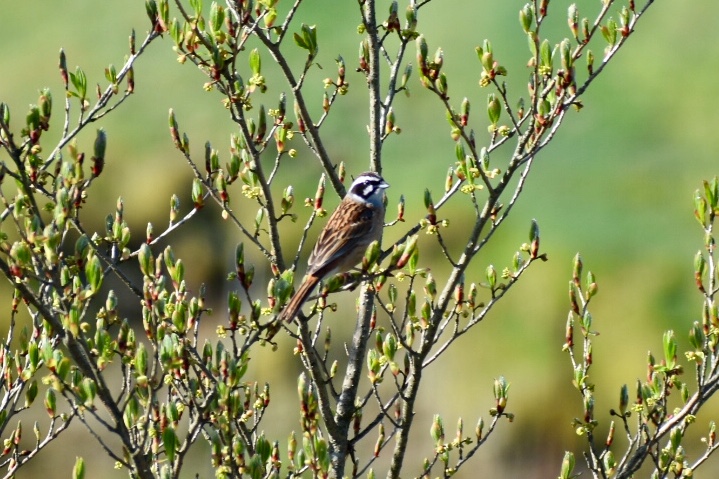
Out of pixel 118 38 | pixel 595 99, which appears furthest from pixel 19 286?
pixel 118 38

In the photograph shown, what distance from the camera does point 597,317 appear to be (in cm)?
1397

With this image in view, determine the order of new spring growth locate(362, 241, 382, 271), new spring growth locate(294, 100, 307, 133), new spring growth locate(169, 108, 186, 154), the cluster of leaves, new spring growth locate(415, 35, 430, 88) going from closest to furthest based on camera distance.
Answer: new spring growth locate(362, 241, 382, 271) → new spring growth locate(415, 35, 430, 88) → the cluster of leaves → new spring growth locate(169, 108, 186, 154) → new spring growth locate(294, 100, 307, 133)

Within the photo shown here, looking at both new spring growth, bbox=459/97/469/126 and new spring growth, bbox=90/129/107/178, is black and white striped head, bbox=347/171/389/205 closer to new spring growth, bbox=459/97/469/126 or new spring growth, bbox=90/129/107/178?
new spring growth, bbox=459/97/469/126

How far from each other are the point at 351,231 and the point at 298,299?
179 cm

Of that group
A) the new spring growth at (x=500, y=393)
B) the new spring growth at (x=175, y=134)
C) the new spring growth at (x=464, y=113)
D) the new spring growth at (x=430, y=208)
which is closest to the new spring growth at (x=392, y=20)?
the new spring growth at (x=464, y=113)

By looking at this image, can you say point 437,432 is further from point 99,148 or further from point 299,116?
point 99,148

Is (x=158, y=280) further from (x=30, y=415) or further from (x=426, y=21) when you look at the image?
(x=426, y=21)

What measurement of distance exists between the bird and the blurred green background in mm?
5540

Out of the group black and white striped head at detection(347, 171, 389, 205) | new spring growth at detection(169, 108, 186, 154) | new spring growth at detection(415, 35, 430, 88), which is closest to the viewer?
new spring growth at detection(415, 35, 430, 88)

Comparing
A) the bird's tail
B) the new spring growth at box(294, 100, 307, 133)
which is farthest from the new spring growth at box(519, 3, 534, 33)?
the bird's tail

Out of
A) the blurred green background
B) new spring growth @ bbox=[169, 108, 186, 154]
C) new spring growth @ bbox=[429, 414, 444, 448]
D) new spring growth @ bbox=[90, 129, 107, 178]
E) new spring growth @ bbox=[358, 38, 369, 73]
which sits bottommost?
new spring growth @ bbox=[429, 414, 444, 448]

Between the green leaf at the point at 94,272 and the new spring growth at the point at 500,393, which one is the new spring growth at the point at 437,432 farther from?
the green leaf at the point at 94,272

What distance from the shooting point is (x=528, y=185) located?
15727 mm

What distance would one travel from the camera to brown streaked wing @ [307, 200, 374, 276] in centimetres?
791
